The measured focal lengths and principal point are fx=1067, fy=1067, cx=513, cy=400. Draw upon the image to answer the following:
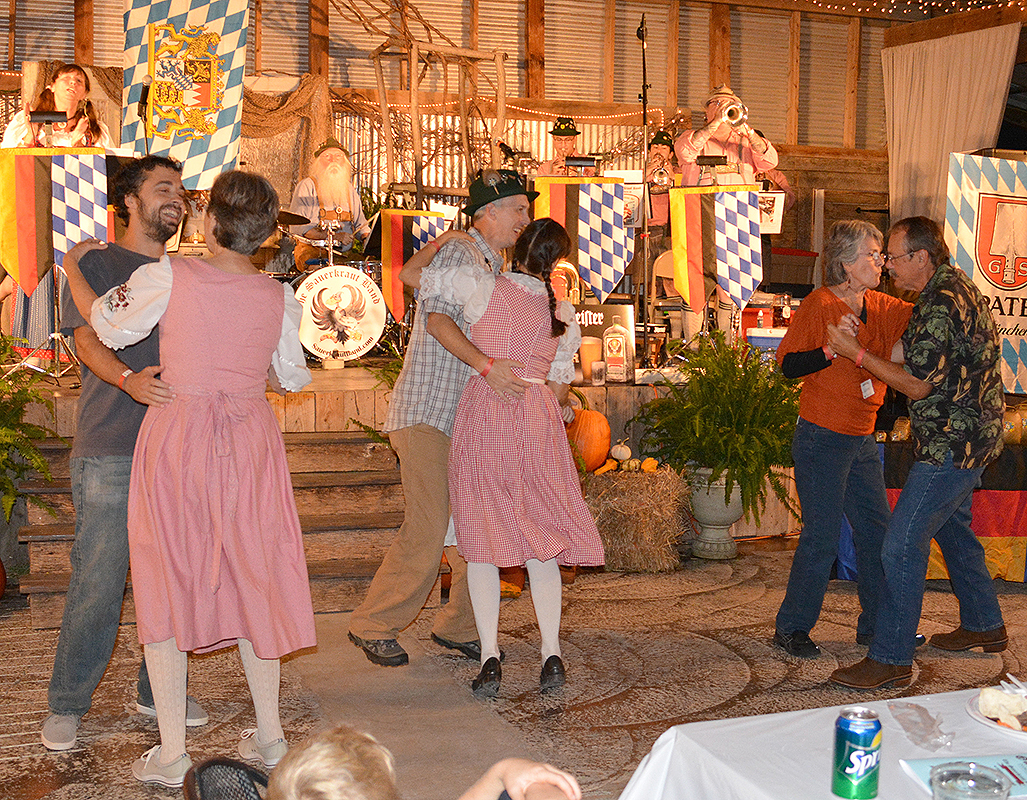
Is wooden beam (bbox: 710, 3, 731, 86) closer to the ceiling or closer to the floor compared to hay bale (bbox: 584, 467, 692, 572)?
closer to the ceiling

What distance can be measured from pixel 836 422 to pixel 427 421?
160 cm

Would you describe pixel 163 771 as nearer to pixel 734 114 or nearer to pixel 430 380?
pixel 430 380

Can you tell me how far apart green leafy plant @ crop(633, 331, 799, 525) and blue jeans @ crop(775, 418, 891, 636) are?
5.64 feet

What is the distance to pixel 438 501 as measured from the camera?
163 inches

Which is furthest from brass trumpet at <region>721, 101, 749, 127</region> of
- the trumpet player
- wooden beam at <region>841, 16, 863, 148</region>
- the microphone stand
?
wooden beam at <region>841, 16, 863, 148</region>

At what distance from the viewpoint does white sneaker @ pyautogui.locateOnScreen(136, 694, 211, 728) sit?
3.54 metres

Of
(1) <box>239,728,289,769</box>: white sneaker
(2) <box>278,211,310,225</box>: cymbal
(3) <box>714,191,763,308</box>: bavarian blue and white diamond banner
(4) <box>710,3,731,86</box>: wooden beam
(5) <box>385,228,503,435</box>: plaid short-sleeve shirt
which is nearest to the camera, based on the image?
(1) <box>239,728,289,769</box>: white sneaker

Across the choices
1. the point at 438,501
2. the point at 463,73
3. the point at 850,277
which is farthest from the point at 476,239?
the point at 463,73

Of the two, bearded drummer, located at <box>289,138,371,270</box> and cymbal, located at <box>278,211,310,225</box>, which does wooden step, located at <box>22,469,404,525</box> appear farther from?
bearded drummer, located at <box>289,138,371,270</box>

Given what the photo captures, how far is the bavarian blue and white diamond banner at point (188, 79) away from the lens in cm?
636

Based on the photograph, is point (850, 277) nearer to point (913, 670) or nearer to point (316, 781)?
point (913, 670)

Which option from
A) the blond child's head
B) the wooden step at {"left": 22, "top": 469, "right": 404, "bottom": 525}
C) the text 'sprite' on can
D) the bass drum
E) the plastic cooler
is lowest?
the wooden step at {"left": 22, "top": 469, "right": 404, "bottom": 525}

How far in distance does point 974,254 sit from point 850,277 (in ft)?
9.51

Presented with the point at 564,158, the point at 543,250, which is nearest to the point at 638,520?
the point at 543,250
